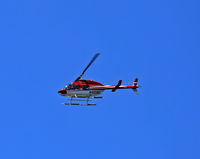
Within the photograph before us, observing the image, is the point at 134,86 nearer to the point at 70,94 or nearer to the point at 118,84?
the point at 118,84

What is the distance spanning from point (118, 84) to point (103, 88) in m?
3.11

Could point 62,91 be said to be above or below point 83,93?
above

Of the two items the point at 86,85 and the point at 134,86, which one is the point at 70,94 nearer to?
the point at 86,85

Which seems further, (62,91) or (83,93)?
(62,91)

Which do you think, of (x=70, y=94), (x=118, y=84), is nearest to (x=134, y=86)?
(x=118, y=84)

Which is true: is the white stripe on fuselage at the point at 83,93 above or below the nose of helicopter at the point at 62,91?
below

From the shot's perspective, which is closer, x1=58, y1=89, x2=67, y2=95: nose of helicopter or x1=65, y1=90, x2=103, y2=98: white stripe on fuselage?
x1=65, y1=90, x2=103, y2=98: white stripe on fuselage

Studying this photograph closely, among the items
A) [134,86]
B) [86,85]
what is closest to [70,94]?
[86,85]

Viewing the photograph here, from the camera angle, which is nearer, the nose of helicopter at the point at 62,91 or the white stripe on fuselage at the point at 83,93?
the white stripe on fuselage at the point at 83,93

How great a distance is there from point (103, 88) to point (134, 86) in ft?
18.2

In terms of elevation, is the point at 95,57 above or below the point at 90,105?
above

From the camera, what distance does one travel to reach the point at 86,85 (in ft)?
365

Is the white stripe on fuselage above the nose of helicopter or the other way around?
the other way around

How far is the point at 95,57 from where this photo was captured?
10931 cm
